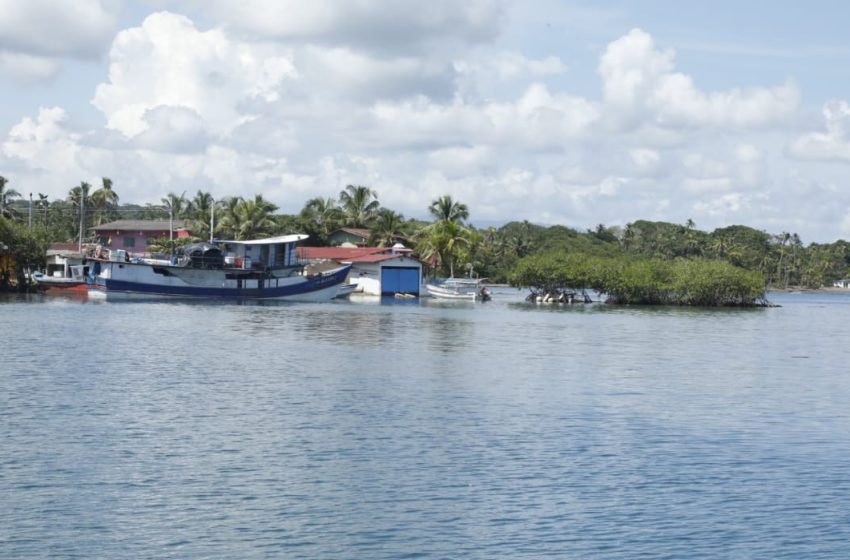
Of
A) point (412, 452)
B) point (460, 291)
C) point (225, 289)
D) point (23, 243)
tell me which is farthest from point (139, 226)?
point (412, 452)

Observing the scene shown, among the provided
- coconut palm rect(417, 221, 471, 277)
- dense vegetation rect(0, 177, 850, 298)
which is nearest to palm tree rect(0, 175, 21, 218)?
dense vegetation rect(0, 177, 850, 298)

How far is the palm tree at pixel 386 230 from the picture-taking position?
4508 inches

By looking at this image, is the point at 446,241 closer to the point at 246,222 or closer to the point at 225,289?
the point at 246,222

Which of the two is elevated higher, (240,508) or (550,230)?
(550,230)

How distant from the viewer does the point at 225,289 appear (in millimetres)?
83500

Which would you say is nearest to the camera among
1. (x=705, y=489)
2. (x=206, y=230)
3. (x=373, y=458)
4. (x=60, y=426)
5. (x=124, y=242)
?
(x=705, y=489)

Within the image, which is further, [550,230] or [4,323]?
[550,230]

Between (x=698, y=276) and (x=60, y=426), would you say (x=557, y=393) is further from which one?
(x=698, y=276)

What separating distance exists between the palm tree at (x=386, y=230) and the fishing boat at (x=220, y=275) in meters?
26.3

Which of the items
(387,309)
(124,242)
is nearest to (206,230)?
(124,242)

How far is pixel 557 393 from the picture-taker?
31062 mm

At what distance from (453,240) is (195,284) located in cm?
3017

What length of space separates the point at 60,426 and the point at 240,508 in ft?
27.0

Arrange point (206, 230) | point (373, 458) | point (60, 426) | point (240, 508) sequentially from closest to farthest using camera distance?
point (240, 508) → point (373, 458) → point (60, 426) → point (206, 230)
